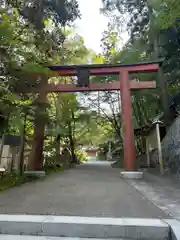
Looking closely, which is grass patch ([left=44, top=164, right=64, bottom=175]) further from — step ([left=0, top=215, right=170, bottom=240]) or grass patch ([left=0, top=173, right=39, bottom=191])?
step ([left=0, top=215, right=170, bottom=240])

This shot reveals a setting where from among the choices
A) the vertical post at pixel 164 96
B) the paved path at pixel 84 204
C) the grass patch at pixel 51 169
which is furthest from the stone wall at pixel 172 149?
the grass patch at pixel 51 169

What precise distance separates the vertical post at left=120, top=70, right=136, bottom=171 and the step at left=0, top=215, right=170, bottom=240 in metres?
4.40

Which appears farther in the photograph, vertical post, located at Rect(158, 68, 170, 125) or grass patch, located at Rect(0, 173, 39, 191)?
vertical post, located at Rect(158, 68, 170, 125)

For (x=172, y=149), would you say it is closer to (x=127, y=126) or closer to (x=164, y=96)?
(x=127, y=126)

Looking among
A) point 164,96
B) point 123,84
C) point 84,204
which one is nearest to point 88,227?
point 84,204

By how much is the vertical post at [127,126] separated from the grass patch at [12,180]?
347 centimetres

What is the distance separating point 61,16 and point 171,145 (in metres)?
7.72

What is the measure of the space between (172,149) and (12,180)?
6.47 metres

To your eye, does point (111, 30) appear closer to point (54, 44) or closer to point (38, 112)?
point (54, 44)

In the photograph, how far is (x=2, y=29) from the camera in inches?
177

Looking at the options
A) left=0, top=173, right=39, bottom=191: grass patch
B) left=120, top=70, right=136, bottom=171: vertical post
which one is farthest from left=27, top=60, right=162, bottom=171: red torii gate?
left=0, top=173, right=39, bottom=191: grass patch

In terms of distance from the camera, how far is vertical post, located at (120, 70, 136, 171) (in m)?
7.07

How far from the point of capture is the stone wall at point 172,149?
7.73 metres

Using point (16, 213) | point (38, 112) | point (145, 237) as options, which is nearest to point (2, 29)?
point (38, 112)
